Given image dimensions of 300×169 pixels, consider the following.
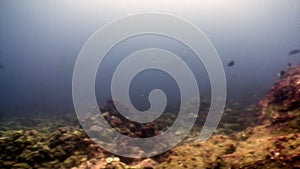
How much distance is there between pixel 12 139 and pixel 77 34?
120 m

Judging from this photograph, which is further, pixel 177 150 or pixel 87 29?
pixel 87 29

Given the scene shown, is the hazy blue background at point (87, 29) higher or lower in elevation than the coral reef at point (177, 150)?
higher

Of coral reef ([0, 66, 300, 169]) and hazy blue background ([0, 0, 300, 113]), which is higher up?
hazy blue background ([0, 0, 300, 113])

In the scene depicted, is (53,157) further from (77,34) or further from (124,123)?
(77,34)

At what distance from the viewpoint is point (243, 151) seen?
8609mm

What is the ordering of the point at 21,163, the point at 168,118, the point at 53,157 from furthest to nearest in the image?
the point at 168,118 → the point at 53,157 → the point at 21,163

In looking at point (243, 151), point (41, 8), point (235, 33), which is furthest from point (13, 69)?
point (243, 151)

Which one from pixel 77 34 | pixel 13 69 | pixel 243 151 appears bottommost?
pixel 243 151

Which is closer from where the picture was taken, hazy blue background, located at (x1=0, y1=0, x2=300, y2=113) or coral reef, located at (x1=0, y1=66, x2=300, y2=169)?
coral reef, located at (x1=0, y1=66, x2=300, y2=169)

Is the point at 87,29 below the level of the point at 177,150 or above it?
above

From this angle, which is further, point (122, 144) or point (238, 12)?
point (238, 12)

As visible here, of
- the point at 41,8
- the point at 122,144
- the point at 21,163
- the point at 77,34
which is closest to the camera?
the point at 21,163

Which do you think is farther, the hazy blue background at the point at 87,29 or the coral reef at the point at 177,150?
the hazy blue background at the point at 87,29

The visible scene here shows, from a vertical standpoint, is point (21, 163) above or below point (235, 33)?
below
